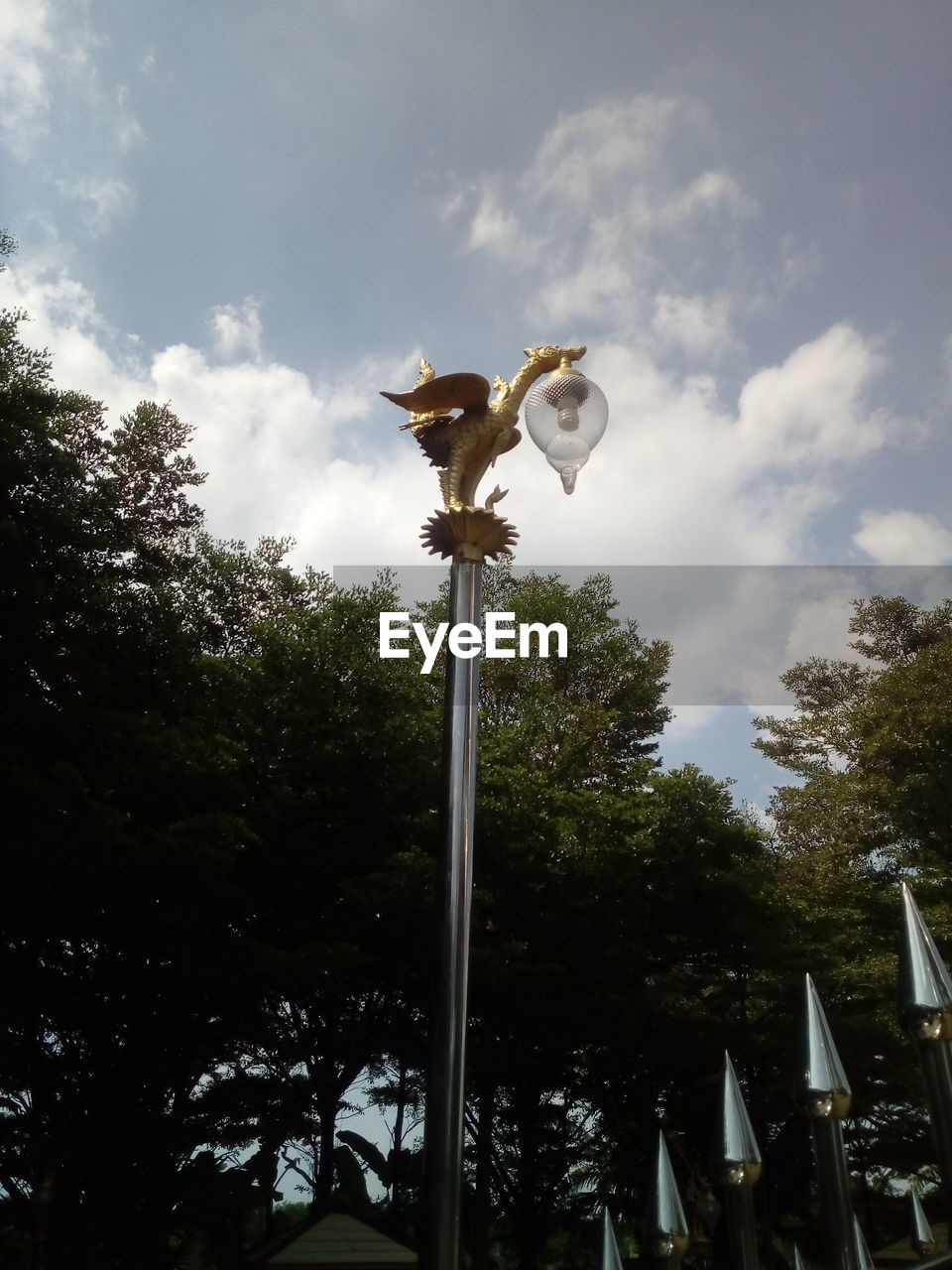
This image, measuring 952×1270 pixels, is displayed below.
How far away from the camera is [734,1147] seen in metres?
2.04

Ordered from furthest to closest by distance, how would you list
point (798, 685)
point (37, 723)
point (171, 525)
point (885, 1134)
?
point (798, 685) → point (885, 1134) → point (171, 525) → point (37, 723)

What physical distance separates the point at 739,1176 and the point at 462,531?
10.4 feet

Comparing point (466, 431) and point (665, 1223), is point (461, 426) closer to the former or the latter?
point (466, 431)

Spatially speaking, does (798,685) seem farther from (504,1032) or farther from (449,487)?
(449,487)

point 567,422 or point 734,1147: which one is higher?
point 567,422

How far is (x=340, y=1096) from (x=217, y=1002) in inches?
140

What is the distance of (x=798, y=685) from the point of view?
25594 millimetres

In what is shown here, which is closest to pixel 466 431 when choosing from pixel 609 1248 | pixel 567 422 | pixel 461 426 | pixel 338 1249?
pixel 461 426

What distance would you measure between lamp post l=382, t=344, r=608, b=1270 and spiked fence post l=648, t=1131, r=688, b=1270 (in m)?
1.45

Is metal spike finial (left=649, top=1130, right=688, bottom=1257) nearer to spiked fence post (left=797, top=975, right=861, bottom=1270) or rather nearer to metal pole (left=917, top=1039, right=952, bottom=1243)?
spiked fence post (left=797, top=975, right=861, bottom=1270)

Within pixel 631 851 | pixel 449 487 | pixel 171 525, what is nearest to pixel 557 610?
pixel 631 851

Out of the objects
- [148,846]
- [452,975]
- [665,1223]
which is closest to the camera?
[665,1223]

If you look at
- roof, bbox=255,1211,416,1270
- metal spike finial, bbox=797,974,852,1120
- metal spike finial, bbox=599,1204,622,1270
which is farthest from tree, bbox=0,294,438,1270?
metal spike finial, bbox=797,974,852,1120

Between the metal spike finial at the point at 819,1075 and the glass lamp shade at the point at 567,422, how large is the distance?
123 inches
